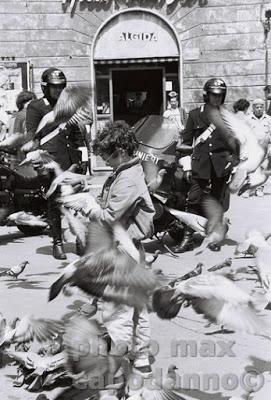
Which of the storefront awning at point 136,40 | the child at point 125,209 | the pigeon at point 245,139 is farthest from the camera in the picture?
the storefront awning at point 136,40

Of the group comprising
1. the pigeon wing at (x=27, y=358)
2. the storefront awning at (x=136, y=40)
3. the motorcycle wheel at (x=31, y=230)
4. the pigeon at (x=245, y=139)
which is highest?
the storefront awning at (x=136, y=40)

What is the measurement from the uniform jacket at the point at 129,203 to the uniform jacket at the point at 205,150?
150 inches

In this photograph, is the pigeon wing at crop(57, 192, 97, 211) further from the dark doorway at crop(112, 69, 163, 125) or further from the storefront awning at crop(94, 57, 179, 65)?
the dark doorway at crop(112, 69, 163, 125)

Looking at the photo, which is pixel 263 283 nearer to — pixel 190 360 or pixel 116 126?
pixel 190 360

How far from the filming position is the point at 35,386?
160 inches

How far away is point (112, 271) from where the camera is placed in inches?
143

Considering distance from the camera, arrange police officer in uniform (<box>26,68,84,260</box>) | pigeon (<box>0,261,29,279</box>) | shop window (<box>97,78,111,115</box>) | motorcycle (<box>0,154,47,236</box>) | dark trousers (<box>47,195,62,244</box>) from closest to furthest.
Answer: pigeon (<box>0,261,29,279</box>) → police officer in uniform (<box>26,68,84,260</box>) → dark trousers (<box>47,195,62,244</box>) → motorcycle (<box>0,154,47,236</box>) → shop window (<box>97,78,111,115</box>)

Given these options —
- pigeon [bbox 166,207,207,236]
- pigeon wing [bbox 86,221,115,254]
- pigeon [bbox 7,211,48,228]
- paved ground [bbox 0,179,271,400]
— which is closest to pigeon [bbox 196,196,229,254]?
pigeon [bbox 166,207,207,236]

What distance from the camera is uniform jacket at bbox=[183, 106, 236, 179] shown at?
314 inches

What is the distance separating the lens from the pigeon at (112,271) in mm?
3592

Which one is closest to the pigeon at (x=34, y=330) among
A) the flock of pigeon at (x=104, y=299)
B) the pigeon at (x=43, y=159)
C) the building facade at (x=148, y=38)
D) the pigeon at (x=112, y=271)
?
the flock of pigeon at (x=104, y=299)

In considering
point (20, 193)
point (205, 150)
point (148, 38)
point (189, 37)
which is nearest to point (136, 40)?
point (148, 38)

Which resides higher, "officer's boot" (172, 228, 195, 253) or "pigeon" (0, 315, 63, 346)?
"pigeon" (0, 315, 63, 346)

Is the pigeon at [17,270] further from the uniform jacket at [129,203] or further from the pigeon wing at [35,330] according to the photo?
the uniform jacket at [129,203]
